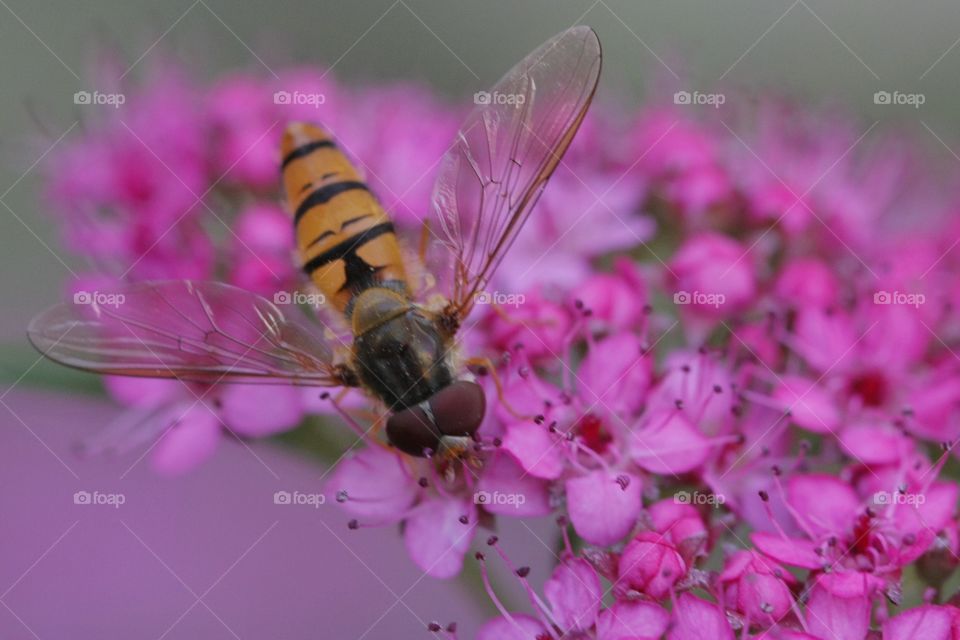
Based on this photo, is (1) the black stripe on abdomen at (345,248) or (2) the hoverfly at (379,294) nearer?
(2) the hoverfly at (379,294)

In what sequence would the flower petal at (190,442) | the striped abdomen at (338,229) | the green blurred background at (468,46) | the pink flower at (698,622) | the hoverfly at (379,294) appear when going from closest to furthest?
the pink flower at (698,622)
the hoverfly at (379,294)
the striped abdomen at (338,229)
the flower petal at (190,442)
the green blurred background at (468,46)

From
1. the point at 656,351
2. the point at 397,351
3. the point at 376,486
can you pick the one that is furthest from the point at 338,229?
the point at 656,351

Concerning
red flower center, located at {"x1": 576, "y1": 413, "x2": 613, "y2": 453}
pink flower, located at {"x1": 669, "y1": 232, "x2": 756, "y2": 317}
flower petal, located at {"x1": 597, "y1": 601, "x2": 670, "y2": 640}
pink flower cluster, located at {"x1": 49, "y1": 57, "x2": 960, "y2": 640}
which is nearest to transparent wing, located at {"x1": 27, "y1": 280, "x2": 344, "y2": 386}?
pink flower cluster, located at {"x1": 49, "y1": 57, "x2": 960, "y2": 640}

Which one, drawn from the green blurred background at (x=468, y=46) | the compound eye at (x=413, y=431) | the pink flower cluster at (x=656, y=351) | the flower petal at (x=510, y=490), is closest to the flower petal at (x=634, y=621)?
the pink flower cluster at (x=656, y=351)

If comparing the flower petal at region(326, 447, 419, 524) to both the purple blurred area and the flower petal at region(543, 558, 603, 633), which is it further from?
the purple blurred area

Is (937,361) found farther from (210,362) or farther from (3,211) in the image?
(3,211)

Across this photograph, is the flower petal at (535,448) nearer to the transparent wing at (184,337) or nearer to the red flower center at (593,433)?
the red flower center at (593,433)
